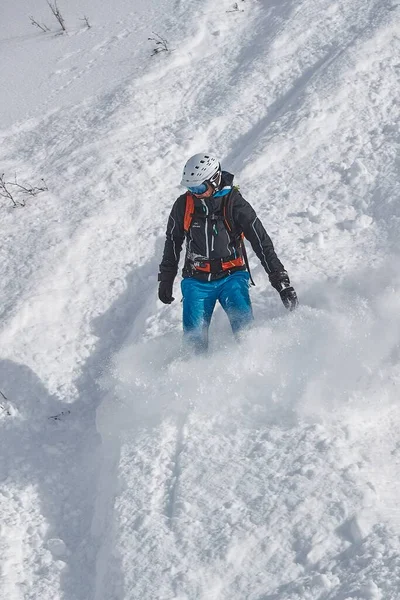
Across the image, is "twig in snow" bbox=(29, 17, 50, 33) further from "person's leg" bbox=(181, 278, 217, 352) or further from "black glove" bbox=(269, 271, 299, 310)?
"black glove" bbox=(269, 271, 299, 310)

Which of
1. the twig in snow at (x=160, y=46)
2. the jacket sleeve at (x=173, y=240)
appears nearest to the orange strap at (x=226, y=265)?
the jacket sleeve at (x=173, y=240)

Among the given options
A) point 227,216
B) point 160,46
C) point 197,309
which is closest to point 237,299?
point 197,309

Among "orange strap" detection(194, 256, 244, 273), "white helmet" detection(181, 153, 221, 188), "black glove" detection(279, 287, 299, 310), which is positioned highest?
"white helmet" detection(181, 153, 221, 188)

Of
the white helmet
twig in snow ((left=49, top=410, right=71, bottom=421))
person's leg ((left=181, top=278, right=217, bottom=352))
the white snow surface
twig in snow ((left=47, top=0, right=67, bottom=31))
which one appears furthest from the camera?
twig in snow ((left=47, top=0, right=67, bottom=31))

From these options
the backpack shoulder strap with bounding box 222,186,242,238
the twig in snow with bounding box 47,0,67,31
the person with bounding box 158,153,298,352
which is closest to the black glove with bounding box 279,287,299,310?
the person with bounding box 158,153,298,352

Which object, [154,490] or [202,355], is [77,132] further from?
[154,490]

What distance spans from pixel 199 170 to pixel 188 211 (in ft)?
1.41

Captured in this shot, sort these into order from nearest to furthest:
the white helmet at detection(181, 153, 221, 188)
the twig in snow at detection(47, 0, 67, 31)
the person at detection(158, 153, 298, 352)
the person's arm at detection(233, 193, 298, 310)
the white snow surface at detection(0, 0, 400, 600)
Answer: the white snow surface at detection(0, 0, 400, 600) → the white helmet at detection(181, 153, 221, 188) → the person at detection(158, 153, 298, 352) → the person's arm at detection(233, 193, 298, 310) → the twig in snow at detection(47, 0, 67, 31)

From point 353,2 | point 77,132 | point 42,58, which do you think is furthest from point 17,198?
point 353,2

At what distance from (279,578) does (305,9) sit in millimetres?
8393

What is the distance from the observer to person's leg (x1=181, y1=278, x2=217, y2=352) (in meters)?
6.32

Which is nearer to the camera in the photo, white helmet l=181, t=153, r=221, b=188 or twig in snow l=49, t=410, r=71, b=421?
white helmet l=181, t=153, r=221, b=188

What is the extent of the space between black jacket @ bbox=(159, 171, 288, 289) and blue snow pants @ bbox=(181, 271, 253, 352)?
8cm

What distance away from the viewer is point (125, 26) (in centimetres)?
1152
